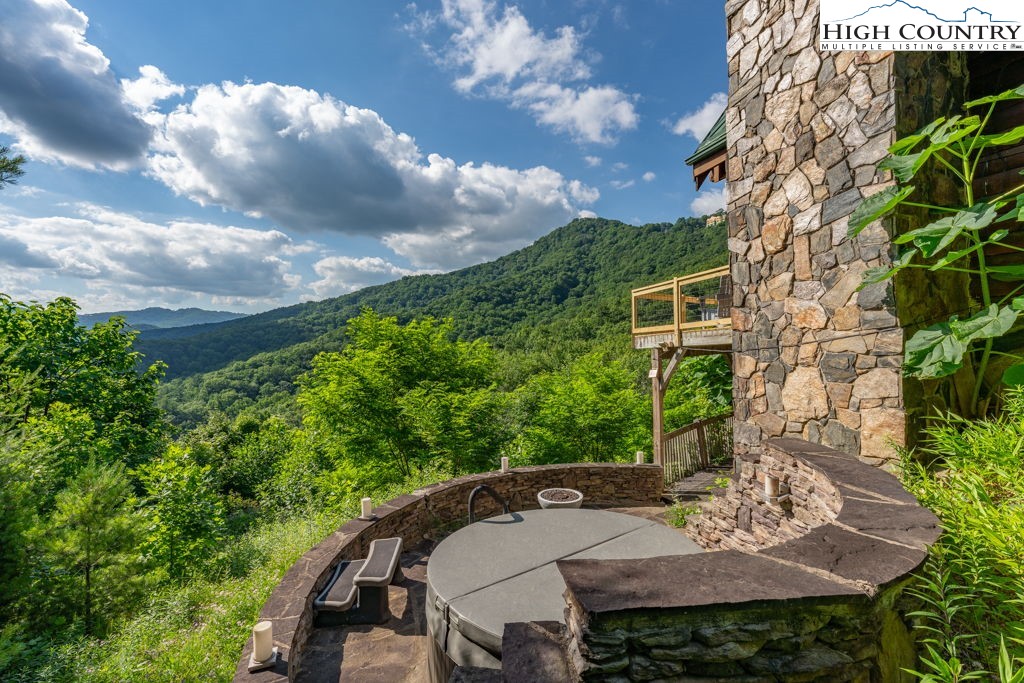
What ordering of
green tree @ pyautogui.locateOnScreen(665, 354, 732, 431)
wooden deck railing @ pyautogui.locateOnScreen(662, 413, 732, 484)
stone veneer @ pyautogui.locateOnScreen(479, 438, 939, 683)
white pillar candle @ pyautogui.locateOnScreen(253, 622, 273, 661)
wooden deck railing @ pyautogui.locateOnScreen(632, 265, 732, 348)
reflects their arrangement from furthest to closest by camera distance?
green tree @ pyautogui.locateOnScreen(665, 354, 732, 431) → wooden deck railing @ pyautogui.locateOnScreen(662, 413, 732, 484) → wooden deck railing @ pyautogui.locateOnScreen(632, 265, 732, 348) → white pillar candle @ pyautogui.locateOnScreen(253, 622, 273, 661) → stone veneer @ pyautogui.locateOnScreen(479, 438, 939, 683)

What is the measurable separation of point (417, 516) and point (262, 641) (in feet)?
9.22

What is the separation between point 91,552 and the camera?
4.72 meters

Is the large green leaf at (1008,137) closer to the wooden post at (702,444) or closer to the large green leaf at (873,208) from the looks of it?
the large green leaf at (873,208)

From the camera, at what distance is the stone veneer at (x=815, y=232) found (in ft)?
11.0

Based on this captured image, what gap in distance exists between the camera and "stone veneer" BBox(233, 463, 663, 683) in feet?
10.4

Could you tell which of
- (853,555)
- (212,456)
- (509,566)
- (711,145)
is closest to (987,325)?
(853,555)

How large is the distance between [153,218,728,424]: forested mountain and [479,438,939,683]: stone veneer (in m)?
27.0

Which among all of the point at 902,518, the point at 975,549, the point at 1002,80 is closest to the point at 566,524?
the point at 902,518

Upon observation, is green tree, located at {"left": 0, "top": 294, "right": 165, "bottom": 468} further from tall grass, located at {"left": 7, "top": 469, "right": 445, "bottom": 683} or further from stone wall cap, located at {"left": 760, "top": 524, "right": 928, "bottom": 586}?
stone wall cap, located at {"left": 760, "top": 524, "right": 928, "bottom": 586}

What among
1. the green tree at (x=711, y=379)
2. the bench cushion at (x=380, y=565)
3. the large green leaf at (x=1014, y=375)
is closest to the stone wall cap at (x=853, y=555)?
the large green leaf at (x=1014, y=375)

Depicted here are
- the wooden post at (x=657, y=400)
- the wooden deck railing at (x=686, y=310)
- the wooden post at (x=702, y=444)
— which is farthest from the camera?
the wooden post at (x=702, y=444)

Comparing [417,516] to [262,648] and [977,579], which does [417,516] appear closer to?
[262,648]

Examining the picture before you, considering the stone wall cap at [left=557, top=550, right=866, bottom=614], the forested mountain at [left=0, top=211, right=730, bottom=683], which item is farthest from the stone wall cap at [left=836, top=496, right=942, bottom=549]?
the forested mountain at [left=0, top=211, right=730, bottom=683]

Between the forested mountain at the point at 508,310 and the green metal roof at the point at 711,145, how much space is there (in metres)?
21.3
